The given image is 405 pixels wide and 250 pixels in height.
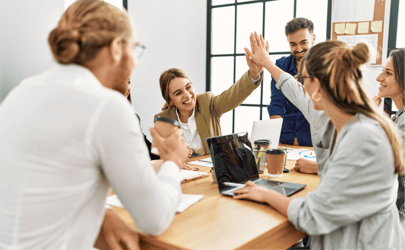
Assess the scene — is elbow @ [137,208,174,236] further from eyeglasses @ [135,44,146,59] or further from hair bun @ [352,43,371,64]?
hair bun @ [352,43,371,64]

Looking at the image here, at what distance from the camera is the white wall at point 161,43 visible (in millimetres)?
3883

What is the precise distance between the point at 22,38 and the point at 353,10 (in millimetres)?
3103

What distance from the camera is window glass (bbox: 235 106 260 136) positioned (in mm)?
4434

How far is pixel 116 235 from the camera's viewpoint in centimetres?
94

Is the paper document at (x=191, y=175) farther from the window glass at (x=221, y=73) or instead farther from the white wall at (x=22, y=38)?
the window glass at (x=221, y=73)

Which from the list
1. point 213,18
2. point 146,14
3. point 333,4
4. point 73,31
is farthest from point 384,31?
point 73,31

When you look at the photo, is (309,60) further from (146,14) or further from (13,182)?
(146,14)

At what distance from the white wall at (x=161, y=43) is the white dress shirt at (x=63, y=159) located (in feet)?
10.3

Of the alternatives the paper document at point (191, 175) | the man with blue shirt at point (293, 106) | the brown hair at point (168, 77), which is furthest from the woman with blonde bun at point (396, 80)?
the brown hair at point (168, 77)

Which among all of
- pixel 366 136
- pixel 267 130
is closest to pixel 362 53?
pixel 366 136

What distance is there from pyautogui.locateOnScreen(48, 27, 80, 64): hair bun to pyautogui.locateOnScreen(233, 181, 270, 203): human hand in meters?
0.78

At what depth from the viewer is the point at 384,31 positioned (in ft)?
10.9

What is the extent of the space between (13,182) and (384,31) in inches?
141

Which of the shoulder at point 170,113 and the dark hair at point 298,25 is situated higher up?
the dark hair at point 298,25
